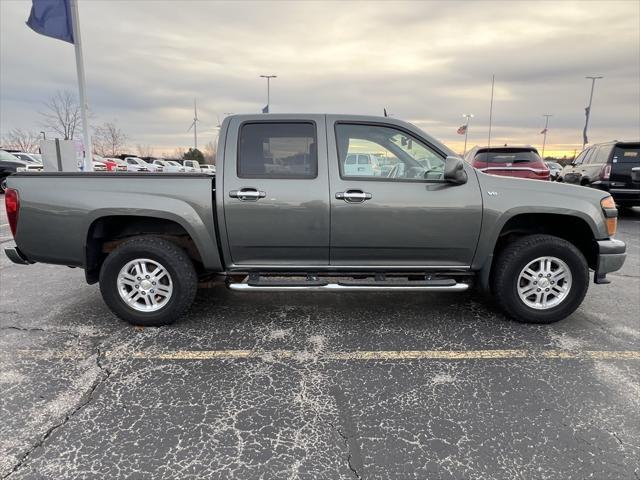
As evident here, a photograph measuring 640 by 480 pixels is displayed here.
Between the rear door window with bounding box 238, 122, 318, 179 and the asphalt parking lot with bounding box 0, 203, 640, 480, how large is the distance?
1.37 metres

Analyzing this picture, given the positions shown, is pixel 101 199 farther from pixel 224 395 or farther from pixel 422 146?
pixel 422 146

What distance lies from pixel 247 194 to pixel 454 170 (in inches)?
67.3

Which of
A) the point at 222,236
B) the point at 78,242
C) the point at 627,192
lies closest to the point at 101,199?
the point at 78,242

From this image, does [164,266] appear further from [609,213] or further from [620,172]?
[620,172]

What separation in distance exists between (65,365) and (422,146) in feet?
10.9

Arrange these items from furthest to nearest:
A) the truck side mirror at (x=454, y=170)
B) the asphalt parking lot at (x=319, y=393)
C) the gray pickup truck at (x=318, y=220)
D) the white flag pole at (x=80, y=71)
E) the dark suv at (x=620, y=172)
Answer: the white flag pole at (x=80, y=71) → the dark suv at (x=620, y=172) → the gray pickup truck at (x=318, y=220) → the truck side mirror at (x=454, y=170) → the asphalt parking lot at (x=319, y=393)

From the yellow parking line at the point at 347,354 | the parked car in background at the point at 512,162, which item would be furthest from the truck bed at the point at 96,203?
the parked car in background at the point at 512,162

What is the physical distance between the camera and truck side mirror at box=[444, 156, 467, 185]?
347 cm

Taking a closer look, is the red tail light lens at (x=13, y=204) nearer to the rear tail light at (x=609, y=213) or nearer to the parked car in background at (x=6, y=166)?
the rear tail light at (x=609, y=213)

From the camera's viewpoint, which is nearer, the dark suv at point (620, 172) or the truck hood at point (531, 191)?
the truck hood at point (531, 191)

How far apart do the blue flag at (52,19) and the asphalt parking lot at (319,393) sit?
8.78 metres

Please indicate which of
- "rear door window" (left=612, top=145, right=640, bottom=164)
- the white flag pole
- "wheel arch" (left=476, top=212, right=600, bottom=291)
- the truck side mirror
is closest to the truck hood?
"wheel arch" (left=476, top=212, right=600, bottom=291)

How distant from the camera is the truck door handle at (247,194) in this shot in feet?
11.6

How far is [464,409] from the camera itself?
8.55 ft
